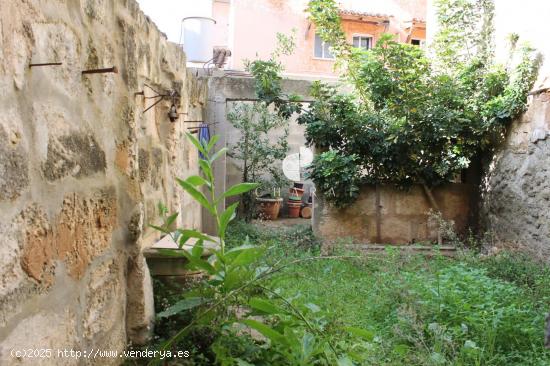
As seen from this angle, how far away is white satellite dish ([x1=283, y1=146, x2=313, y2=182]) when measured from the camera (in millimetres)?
10008

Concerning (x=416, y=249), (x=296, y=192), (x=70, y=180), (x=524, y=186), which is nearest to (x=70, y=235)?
(x=70, y=180)

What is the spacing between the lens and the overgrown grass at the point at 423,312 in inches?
75.8

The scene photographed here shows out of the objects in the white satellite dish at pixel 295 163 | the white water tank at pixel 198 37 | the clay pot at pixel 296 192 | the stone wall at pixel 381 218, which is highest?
the white water tank at pixel 198 37

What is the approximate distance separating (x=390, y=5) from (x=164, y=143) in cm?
1342

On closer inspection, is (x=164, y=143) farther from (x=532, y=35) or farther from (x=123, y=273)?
(x=532, y=35)

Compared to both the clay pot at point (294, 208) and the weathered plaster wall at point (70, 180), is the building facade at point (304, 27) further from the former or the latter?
the weathered plaster wall at point (70, 180)

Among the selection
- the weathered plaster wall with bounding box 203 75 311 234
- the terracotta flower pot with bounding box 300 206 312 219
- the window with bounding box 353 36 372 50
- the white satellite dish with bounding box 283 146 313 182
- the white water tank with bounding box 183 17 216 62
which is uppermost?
the window with bounding box 353 36 372 50

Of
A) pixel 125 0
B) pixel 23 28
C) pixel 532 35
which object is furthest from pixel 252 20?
pixel 23 28

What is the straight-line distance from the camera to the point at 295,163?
10164 millimetres

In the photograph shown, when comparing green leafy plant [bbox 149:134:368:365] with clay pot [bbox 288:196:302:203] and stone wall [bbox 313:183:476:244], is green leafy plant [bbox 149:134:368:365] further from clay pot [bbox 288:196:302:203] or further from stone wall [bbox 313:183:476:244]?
clay pot [bbox 288:196:302:203]

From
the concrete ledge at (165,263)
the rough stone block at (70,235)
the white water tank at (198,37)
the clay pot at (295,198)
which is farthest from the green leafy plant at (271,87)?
the rough stone block at (70,235)

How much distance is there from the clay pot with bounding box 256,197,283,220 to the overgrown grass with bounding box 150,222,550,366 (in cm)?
491

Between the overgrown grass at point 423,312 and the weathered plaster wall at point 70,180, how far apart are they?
14.7 inches

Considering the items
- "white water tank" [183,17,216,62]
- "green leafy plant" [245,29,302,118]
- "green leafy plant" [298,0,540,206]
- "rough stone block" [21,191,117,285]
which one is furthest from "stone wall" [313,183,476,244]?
"rough stone block" [21,191,117,285]
